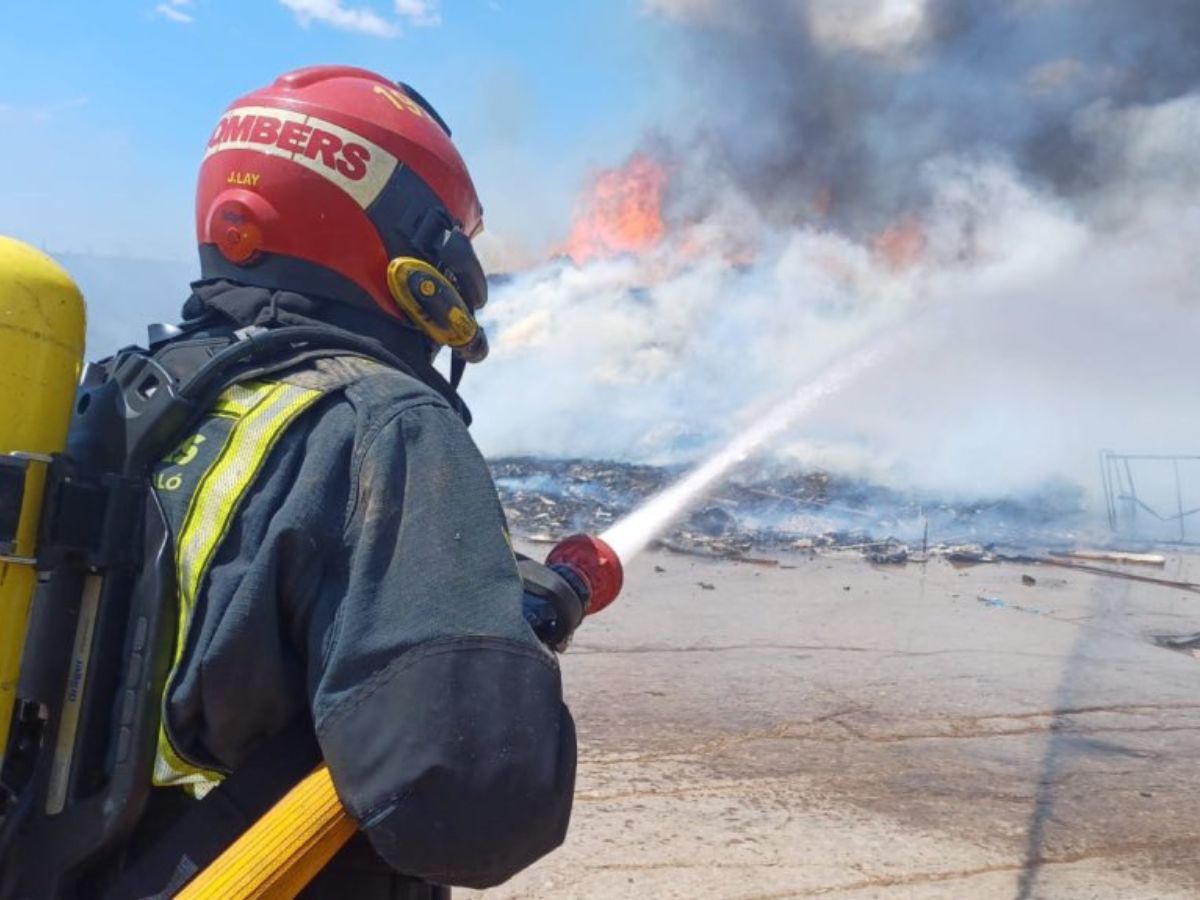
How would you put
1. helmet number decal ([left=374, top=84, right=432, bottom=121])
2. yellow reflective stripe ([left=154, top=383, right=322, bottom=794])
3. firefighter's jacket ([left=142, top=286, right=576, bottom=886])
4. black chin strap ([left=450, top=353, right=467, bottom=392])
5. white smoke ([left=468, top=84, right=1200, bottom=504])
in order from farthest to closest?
white smoke ([left=468, top=84, right=1200, bottom=504]), black chin strap ([left=450, top=353, right=467, bottom=392]), helmet number decal ([left=374, top=84, right=432, bottom=121]), yellow reflective stripe ([left=154, top=383, right=322, bottom=794]), firefighter's jacket ([left=142, top=286, right=576, bottom=886])

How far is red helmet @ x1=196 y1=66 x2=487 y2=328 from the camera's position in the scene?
5.61 ft

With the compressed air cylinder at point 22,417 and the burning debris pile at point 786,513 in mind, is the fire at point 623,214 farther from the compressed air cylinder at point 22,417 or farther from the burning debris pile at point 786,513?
the compressed air cylinder at point 22,417

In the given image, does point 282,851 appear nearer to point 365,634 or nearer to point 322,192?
point 365,634

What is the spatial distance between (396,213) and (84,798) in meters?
0.97

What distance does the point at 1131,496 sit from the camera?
49.5 feet

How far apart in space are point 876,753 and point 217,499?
4.11 m

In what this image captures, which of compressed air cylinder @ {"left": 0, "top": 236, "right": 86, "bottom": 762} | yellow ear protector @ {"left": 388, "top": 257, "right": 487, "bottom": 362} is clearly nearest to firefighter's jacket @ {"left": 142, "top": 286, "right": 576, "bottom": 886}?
compressed air cylinder @ {"left": 0, "top": 236, "right": 86, "bottom": 762}

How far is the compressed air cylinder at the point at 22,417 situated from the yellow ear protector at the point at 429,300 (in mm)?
507

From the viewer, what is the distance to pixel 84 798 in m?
1.39

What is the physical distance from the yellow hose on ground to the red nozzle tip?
89cm

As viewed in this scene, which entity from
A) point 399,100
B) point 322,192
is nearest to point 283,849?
point 322,192

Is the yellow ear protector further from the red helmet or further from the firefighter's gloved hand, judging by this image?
the firefighter's gloved hand

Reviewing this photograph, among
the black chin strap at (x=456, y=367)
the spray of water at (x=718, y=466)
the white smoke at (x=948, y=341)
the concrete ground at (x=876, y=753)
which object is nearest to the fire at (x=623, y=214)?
the white smoke at (x=948, y=341)

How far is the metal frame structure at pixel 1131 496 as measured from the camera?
48.6ft
